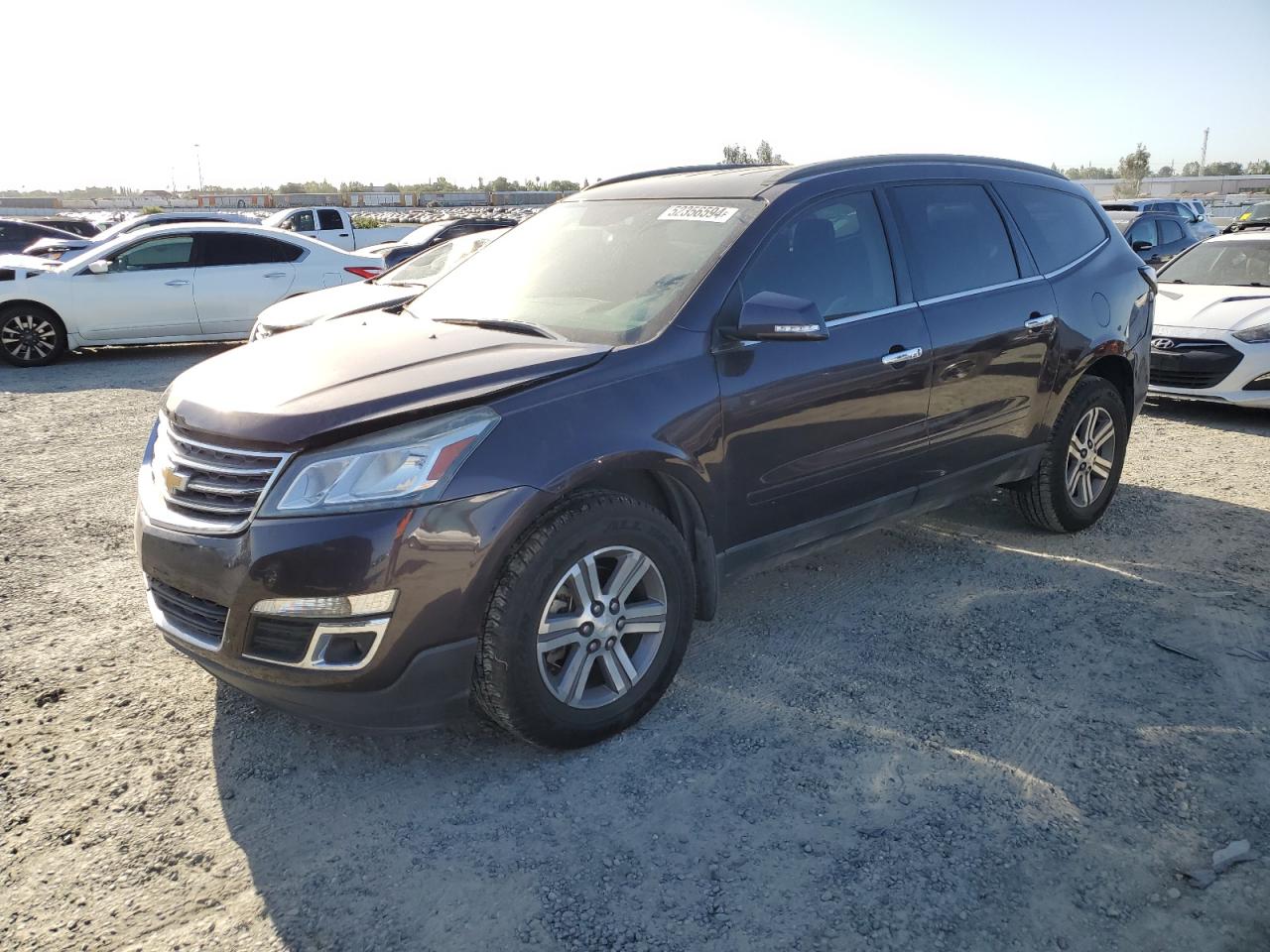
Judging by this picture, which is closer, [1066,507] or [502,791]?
[502,791]

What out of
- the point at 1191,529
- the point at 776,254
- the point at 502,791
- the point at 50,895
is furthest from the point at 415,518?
the point at 1191,529

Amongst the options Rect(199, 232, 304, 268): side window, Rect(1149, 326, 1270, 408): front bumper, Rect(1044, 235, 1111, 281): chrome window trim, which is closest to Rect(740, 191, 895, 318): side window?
Rect(1044, 235, 1111, 281): chrome window trim

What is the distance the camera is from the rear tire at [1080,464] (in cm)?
493

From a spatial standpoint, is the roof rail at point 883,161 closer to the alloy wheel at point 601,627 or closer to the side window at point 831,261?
the side window at point 831,261

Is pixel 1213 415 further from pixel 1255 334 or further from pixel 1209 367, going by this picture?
pixel 1255 334

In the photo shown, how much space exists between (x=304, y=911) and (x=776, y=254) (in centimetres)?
265

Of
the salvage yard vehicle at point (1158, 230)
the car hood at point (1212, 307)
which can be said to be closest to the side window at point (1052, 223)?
the car hood at point (1212, 307)

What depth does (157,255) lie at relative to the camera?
11.2m

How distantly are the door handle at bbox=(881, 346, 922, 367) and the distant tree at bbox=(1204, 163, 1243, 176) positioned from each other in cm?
12050

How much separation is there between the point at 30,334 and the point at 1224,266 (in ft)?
41.0

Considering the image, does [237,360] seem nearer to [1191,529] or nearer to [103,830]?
[103,830]

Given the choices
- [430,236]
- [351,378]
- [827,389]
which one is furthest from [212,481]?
[430,236]

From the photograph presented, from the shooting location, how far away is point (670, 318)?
11.0ft

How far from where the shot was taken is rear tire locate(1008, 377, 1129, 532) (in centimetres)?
493
